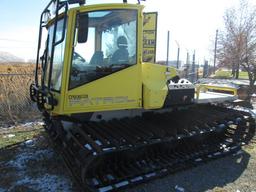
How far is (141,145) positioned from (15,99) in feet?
20.8

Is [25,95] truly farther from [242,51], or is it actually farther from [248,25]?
[248,25]

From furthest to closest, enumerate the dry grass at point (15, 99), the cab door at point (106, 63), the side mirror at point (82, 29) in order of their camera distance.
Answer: the dry grass at point (15, 99)
the cab door at point (106, 63)
the side mirror at point (82, 29)

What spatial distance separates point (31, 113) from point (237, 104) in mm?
6182

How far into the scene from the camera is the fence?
8.45m

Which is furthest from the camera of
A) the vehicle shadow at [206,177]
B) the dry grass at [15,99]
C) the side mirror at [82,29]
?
the dry grass at [15,99]

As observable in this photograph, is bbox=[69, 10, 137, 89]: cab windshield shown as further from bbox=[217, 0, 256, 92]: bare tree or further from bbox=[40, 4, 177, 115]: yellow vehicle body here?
bbox=[217, 0, 256, 92]: bare tree

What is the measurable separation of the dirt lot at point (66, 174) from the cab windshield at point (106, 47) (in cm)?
162

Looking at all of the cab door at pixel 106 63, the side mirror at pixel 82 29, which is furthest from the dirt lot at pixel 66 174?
the side mirror at pixel 82 29

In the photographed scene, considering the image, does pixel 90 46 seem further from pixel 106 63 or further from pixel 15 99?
pixel 15 99

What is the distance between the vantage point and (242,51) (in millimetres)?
13656

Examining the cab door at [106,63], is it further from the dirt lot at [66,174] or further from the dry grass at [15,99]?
the dry grass at [15,99]

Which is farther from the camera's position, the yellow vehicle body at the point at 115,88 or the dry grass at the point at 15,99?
the dry grass at the point at 15,99

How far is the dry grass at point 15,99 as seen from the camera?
8.45 meters

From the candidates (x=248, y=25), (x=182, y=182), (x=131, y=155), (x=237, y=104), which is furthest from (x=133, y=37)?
(x=248, y=25)
